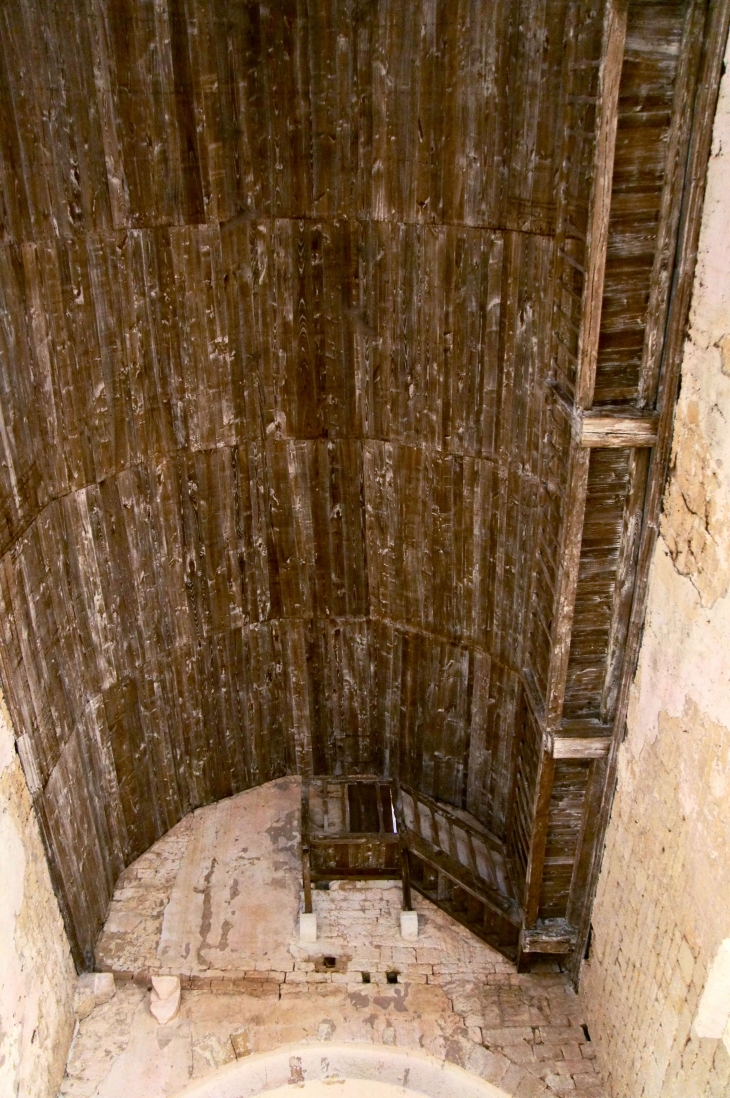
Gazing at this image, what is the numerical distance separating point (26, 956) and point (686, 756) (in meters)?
3.96

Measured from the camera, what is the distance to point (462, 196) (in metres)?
5.92

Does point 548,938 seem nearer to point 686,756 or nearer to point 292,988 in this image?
point 292,988

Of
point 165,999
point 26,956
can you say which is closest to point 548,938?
point 165,999

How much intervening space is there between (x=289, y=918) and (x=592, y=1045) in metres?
2.33

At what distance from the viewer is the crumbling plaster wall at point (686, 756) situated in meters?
4.45

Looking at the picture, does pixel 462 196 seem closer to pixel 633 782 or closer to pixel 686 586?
pixel 686 586

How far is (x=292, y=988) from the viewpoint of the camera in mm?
6641

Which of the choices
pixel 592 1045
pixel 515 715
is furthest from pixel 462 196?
Result: pixel 592 1045

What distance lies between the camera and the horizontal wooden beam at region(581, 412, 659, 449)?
202 inches

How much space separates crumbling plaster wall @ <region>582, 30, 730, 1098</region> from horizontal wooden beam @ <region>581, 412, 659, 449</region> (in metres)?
0.19

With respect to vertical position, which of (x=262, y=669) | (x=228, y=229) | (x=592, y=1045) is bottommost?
(x=592, y=1045)

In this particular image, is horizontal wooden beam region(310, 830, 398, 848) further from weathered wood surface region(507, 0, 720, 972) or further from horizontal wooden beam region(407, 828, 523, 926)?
weathered wood surface region(507, 0, 720, 972)

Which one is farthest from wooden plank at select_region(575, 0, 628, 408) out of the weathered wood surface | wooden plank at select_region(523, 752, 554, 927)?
wooden plank at select_region(523, 752, 554, 927)

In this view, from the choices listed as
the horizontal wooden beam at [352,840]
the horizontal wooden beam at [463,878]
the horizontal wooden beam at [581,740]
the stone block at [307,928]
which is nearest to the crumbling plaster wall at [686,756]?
the horizontal wooden beam at [581,740]
